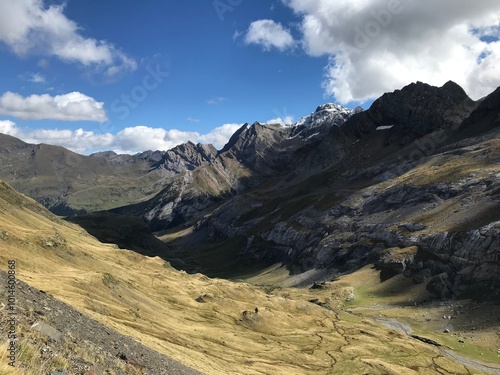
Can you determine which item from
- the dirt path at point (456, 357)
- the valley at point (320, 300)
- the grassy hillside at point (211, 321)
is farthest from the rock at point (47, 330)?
the dirt path at point (456, 357)

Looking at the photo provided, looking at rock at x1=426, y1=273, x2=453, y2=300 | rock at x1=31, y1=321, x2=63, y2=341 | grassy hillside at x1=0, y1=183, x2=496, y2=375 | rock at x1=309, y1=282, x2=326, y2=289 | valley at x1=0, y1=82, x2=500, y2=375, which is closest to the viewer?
rock at x1=31, y1=321, x2=63, y2=341

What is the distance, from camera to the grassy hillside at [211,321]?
169 ft

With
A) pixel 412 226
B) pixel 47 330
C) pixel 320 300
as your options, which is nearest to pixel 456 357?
pixel 320 300

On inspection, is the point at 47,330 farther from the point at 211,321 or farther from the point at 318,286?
the point at 318,286

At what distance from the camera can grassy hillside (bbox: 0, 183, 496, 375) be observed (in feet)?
169

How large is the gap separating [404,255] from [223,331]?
103m

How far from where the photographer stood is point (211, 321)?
80.3 m

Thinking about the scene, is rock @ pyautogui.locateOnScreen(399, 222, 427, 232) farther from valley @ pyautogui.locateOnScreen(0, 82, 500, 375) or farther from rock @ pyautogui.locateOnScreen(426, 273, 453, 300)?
rock @ pyautogui.locateOnScreen(426, 273, 453, 300)

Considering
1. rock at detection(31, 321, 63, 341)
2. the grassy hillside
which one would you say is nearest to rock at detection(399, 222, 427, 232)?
the grassy hillside

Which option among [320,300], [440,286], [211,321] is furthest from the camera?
[320,300]

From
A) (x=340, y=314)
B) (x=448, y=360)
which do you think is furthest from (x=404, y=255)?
(x=448, y=360)

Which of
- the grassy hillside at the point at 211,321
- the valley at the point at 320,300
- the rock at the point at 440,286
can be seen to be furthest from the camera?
the rock at the point at 440,286

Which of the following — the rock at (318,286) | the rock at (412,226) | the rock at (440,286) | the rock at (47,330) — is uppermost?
the rock at (412,226)

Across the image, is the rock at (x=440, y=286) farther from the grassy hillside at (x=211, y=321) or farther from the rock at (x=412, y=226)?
the rock at (x=412, y=226)
